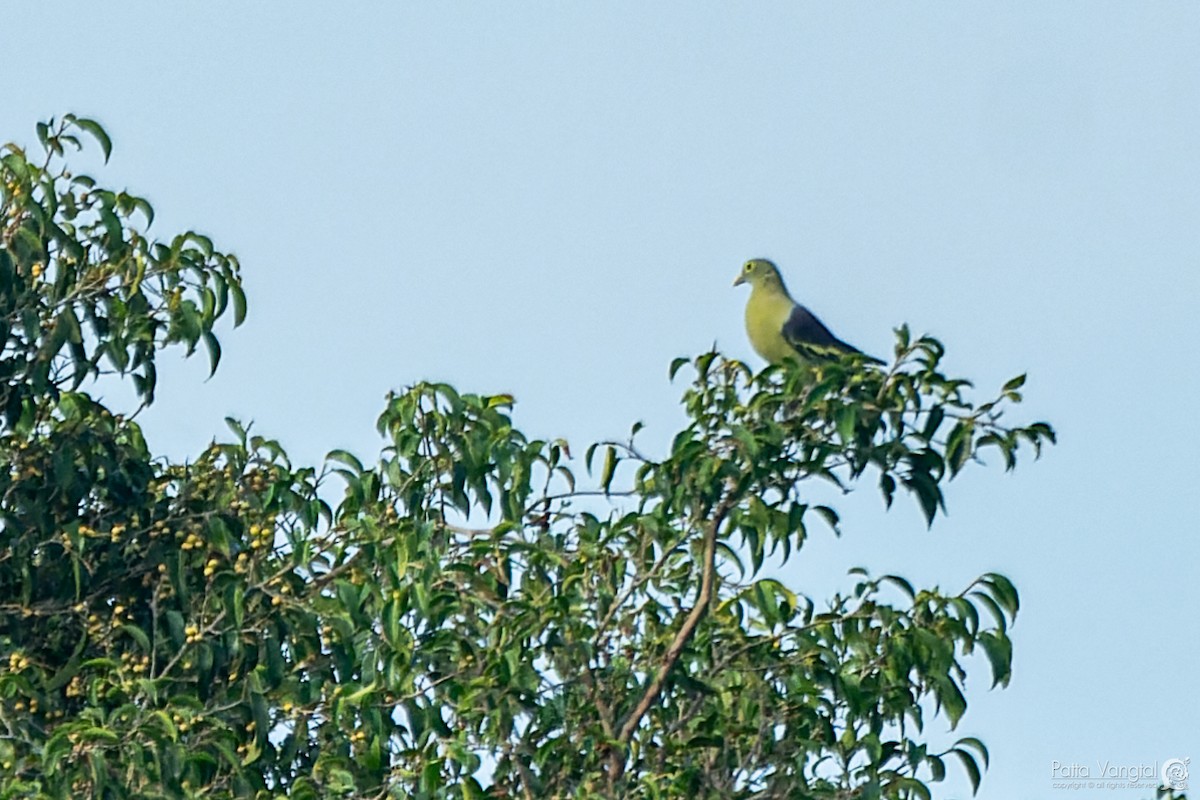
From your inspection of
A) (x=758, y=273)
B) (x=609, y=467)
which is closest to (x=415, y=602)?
Result: (x=609, y=467)

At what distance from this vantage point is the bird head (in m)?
10.9

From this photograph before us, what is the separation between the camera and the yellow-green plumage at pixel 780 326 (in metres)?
9.68

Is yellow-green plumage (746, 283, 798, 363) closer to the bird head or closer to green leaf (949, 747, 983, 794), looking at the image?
the bird head

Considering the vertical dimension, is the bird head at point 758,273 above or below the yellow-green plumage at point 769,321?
above

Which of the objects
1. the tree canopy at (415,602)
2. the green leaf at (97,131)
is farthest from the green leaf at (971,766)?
the green leaf at (97,131)

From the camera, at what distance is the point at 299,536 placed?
7.82 meters

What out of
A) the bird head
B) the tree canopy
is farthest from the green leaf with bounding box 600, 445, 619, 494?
the bird head

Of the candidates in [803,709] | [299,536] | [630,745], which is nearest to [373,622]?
[299,536]

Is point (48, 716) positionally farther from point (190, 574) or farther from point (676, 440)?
point (676, 440)

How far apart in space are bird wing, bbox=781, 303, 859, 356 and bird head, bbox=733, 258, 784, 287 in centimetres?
55

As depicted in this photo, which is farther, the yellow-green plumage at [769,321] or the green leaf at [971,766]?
the yellow-green plumage at [769,321]

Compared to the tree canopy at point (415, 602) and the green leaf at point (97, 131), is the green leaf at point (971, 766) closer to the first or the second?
the tree canopy at point (415, 602)

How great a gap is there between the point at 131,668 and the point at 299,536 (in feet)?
2.31

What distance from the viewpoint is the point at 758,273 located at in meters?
11.0
